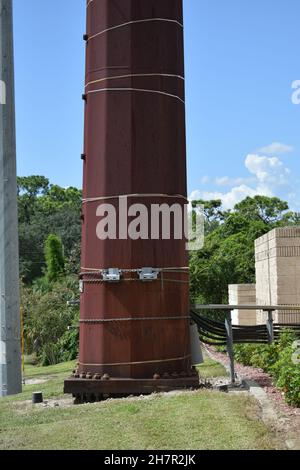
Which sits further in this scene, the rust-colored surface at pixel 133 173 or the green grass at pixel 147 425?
the rust-colored surface at pixel 133 173

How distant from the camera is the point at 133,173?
896cm

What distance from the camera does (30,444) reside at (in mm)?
5996

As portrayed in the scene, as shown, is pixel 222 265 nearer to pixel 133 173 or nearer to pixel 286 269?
pixel 286 269

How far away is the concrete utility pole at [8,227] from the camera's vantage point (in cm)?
1273

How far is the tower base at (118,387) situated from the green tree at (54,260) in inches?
1297

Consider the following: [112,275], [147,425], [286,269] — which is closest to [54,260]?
[286,269]

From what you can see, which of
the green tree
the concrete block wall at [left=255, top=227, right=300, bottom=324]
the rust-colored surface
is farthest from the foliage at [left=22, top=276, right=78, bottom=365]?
the rust-colored surface

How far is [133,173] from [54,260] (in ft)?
119

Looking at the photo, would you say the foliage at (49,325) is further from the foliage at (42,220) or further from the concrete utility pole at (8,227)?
the foliage at (42,220)

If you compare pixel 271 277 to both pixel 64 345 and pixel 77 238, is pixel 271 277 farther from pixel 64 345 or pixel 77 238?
pixel 77 238

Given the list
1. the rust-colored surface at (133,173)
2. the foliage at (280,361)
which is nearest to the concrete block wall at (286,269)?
the foliage at (280,361)

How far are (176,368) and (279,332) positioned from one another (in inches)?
97.0

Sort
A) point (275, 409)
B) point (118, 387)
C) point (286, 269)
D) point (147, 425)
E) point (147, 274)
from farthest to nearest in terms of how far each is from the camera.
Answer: point (286, 269), point (147, 274), point (118, 387), point (275, 409), point (147, 425)

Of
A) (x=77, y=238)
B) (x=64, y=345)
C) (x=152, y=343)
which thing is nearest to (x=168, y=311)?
(x=152, y=343)
